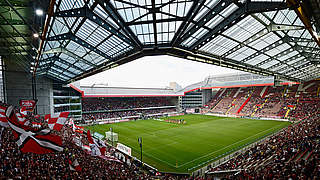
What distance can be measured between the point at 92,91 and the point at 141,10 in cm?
4235

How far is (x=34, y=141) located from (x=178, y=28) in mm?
9511

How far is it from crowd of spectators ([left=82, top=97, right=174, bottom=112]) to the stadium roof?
3183 cm

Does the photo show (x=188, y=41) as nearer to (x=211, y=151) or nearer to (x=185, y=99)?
(x=211, y=151)

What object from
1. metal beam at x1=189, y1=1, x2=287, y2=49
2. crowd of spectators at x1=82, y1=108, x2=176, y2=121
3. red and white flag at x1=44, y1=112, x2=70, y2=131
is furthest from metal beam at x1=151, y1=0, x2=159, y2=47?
crowd of spectators at x1=82, y1=108, x2=176, y2=121

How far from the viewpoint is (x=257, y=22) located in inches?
513

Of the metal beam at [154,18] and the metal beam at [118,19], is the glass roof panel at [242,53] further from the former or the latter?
the metal beam at [118,19]

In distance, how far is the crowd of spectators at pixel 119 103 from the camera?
167 feet

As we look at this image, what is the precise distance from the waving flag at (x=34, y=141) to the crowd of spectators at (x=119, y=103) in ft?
144

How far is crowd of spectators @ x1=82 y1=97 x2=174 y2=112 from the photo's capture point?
5079cm

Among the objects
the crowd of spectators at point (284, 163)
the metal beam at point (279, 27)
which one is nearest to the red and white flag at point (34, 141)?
the crowd of spectators at point (284, 163)

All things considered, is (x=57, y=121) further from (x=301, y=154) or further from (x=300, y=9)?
(x=301, y=154)

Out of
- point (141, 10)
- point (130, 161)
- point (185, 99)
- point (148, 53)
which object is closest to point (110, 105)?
point (185, 99)

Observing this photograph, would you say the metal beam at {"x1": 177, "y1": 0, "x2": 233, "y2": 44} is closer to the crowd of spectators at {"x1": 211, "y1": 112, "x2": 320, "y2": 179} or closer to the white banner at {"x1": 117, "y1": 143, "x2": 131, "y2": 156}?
the crowd of spectators at {"x1": 211, "y1": 112, "x2": 320, "y2": 179}

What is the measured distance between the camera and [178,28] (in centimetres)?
1109
